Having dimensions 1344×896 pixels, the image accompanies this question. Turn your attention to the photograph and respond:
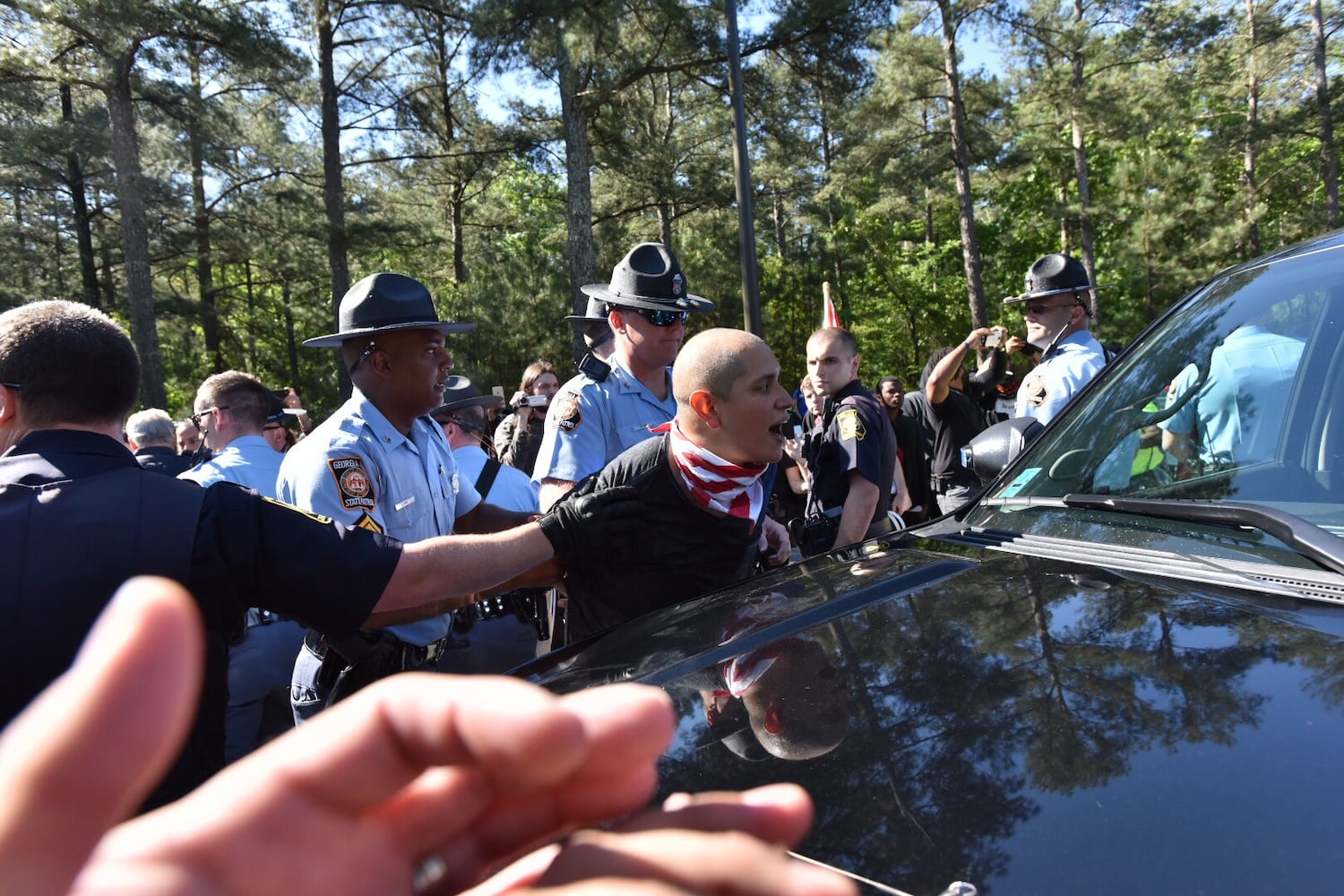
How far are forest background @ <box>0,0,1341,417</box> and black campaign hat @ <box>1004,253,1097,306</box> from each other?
29.1 ft

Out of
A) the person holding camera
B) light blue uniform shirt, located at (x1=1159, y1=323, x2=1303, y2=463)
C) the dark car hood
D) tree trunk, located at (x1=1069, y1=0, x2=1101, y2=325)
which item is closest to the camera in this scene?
the dark car hood

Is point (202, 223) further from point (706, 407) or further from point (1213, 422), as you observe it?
point (1213, 422)

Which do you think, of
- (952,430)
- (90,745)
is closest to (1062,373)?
(952,430)

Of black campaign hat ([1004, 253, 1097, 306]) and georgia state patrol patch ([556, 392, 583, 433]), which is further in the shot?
black campaign hat ([1004, 253, 1097, 306])

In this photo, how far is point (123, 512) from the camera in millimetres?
1689

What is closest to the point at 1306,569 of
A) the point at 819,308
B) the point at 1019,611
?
the point at 1019,611

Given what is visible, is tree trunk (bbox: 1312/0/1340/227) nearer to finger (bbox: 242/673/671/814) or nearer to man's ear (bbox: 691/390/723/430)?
man's ear (bbox: 691/390/723/430)

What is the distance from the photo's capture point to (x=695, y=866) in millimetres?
489

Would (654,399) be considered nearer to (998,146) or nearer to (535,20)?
(535,20)

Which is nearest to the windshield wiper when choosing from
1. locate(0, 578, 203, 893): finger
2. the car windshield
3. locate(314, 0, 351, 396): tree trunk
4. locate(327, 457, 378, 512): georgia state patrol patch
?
the car windshield

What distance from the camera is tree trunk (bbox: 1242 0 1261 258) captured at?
21.4 metres

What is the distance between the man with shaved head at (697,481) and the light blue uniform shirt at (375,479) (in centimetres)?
69

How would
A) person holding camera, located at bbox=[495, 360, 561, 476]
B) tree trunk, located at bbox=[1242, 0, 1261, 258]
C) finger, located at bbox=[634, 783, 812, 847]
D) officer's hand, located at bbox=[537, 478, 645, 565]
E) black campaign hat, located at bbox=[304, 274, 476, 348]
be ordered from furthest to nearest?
tree trunk, located at bbox=[1242, 0, 1261, 258] < person holding camera, located at bbox=[495, 360, 561, 476] < black campaign hat, located at bbox=[304, 274, 476, 348] < officer's hand, located at bbox=[537, 478, 645, 565] < finger, located at bbox=[634, 783, 812, 847]

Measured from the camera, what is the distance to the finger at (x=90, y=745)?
0.40m
